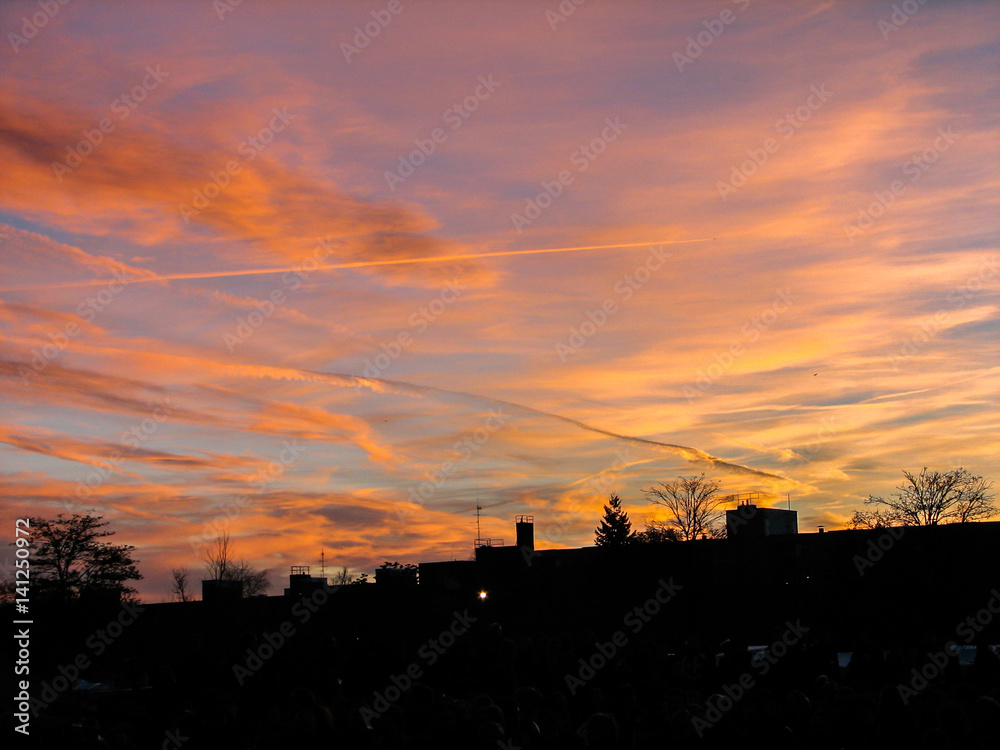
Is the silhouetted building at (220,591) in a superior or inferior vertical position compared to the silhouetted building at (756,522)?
inferior

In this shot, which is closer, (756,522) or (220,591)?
(220,591)

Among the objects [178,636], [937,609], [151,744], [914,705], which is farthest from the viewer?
[178,636]

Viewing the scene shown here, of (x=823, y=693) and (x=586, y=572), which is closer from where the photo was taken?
(x=823, y=693)

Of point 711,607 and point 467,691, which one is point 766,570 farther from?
point 467,691

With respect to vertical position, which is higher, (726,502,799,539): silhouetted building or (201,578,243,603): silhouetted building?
(726,502,799,539): silhouetted building

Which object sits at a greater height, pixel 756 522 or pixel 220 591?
pixel 756 522

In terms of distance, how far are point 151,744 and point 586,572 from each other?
46711 millimetres

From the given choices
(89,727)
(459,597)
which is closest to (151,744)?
(89,727)

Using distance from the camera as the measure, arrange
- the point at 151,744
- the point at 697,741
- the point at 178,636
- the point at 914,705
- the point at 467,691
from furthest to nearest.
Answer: the point at 178,636 < the point at 467,691 < the point at 151,744 < the point at 914,705 < the point at 697,741

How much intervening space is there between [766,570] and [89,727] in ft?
164

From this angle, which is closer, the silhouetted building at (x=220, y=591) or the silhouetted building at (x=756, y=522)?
the silhouetted building at (x=220, y=591)

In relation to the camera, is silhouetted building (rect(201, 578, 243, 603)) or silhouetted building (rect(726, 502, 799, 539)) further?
silhouetted building (rect(726, 502, 799, 539))

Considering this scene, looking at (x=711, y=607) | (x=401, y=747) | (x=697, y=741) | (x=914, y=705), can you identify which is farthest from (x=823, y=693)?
(x=711, y=607)

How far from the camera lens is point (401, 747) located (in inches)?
279
